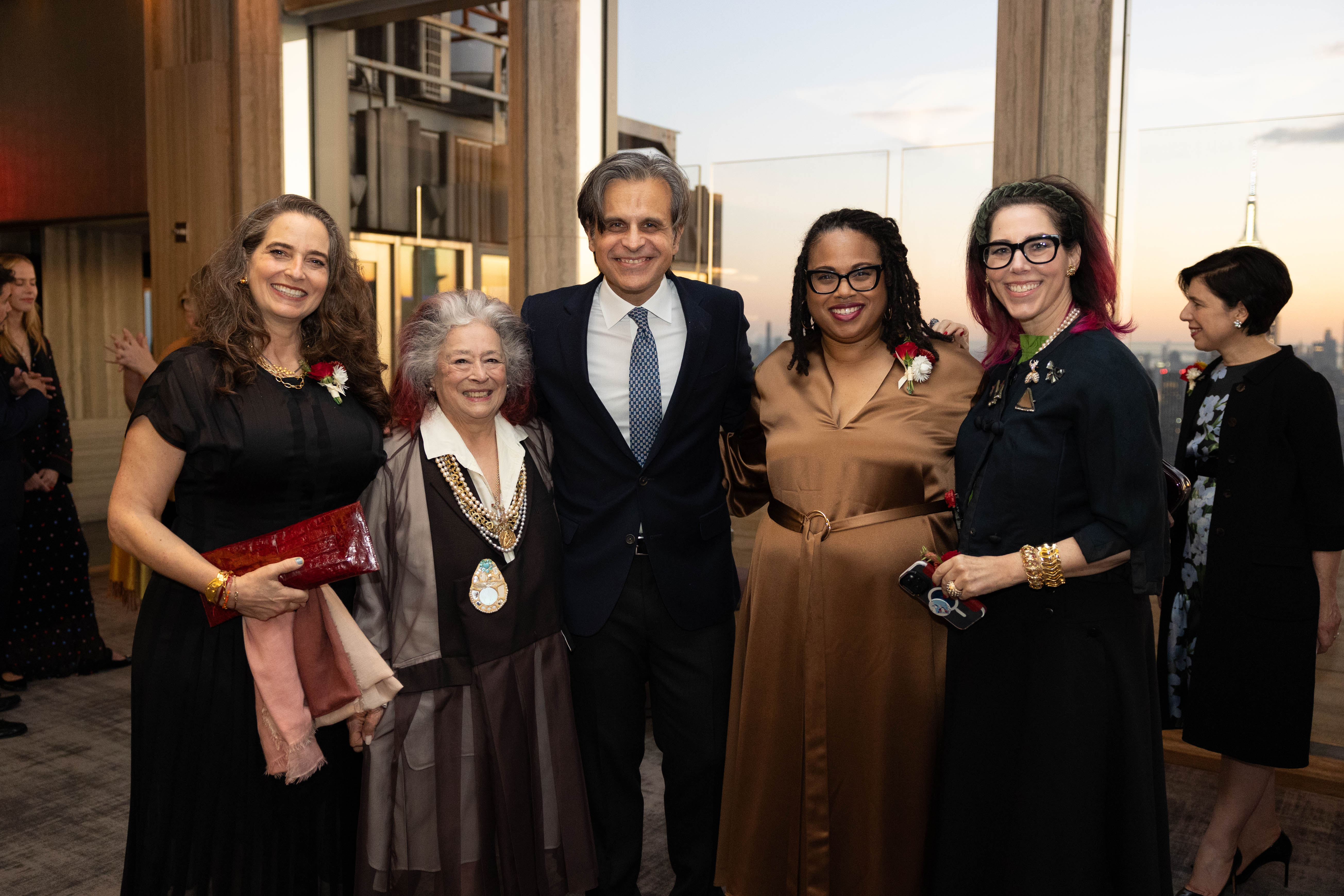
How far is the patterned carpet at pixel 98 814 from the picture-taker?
2867 millimetres

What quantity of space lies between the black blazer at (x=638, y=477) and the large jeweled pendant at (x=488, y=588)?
0.21 m

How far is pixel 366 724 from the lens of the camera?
7.11 feet

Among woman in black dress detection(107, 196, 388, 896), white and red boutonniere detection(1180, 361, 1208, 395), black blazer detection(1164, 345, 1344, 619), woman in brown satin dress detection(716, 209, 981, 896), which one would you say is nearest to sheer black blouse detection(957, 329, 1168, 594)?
woman in brown satin dress detection(716, 209, 981, 896)

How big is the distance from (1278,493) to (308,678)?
2.52 meters

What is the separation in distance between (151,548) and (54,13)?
7.28 m

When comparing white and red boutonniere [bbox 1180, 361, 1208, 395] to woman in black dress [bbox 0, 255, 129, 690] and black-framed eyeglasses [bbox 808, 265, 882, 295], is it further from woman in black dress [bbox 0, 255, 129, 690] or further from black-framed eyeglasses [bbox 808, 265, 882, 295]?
woman in black dress [bbox 0, 255, 129, 690]

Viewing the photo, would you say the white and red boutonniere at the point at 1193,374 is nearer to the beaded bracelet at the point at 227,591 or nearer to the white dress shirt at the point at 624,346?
the white dress shirt at the point at 624,346

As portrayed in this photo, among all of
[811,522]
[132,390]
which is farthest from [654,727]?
[132,390]

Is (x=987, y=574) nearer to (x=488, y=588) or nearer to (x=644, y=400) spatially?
(x=644, y=400)

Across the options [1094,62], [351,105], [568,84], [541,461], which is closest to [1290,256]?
[1094,62]

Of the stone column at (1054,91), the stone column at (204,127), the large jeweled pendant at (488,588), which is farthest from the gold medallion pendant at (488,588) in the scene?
the stone column at (204,127)

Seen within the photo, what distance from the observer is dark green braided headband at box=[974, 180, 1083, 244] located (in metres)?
1.95

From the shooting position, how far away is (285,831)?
2.12 meters

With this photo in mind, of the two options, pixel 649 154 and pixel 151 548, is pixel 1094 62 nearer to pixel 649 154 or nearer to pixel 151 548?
pixel 649 154
